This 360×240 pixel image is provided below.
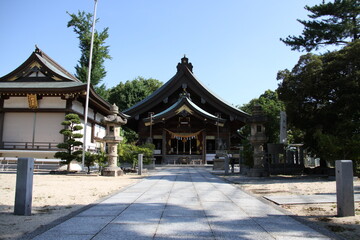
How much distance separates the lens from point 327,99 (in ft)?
38.7

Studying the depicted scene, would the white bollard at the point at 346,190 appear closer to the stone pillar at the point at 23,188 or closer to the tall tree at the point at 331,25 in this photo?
the stone pillar at the point at 23,188

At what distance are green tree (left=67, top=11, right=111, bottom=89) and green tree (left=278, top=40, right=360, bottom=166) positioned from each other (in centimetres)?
2239

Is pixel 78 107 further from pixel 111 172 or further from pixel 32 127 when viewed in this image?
pixel 111 172

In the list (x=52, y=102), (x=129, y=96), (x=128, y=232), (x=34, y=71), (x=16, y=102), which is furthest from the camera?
(x=129, y=96)

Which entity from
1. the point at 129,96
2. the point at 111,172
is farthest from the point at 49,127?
the point at 129,96

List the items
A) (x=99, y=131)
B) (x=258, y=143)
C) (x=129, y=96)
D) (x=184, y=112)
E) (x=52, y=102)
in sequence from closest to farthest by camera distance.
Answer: (x=258, y=143), (x=52, y=102), (x=184, y=112), (x=99, y=131), (x=129, y=96)

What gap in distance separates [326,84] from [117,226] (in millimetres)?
10598

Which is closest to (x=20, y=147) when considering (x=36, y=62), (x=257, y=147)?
(x=36, y=62)

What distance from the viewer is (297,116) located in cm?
1270

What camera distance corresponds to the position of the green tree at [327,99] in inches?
403

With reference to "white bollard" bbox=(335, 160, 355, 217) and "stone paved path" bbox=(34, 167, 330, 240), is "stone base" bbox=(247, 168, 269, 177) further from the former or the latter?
"white bollard" bbox=(335, 160, 355, 217)

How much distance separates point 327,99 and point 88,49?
25.8 metres

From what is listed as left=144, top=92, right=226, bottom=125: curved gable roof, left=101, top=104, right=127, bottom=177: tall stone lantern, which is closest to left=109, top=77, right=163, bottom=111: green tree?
left=144, top=92, right=226, bottom=125: curved gable roof

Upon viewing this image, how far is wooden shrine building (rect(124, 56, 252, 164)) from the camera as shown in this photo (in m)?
23.8
